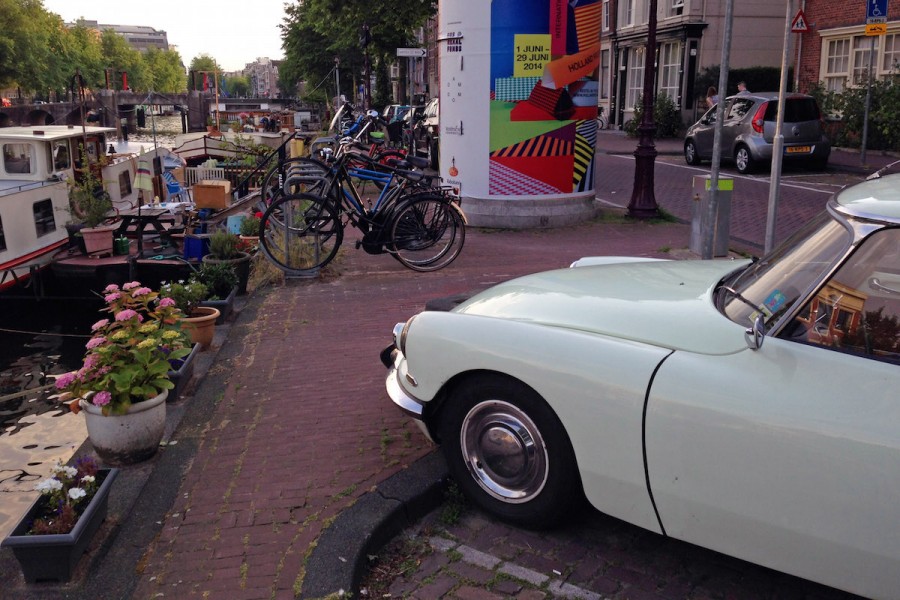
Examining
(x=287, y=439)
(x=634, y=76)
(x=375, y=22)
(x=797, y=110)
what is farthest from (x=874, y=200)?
(x=634, y=76)

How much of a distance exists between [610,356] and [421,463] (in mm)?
1481

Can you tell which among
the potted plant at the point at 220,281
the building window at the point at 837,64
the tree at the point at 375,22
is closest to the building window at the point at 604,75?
the tree at the point at 375,22

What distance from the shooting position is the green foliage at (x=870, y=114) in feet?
63.3

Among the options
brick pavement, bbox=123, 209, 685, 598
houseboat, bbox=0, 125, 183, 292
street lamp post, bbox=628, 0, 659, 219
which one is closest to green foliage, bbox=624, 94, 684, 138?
street lamp post, bbox=628, 0, 659, 219

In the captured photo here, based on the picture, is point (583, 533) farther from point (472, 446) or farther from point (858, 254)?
A: point (858, 254)

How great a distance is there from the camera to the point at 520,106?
11.4m

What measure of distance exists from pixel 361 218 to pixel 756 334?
6522mm

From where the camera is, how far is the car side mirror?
2.87 meters

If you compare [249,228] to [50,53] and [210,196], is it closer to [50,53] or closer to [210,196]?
[210,196]

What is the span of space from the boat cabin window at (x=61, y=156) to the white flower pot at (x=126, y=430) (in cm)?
1385

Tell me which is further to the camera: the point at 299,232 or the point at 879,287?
the point at 299,232

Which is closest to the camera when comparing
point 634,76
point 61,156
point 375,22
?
point 61,156

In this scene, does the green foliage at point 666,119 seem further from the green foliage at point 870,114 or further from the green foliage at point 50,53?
the green foliage at point 50,53

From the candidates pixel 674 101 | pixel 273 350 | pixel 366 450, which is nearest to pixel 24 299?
pixel 273 350
